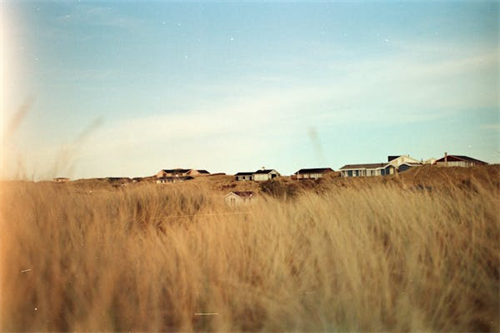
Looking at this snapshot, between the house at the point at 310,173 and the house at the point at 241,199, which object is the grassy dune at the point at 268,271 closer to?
the house at the point at 241,199

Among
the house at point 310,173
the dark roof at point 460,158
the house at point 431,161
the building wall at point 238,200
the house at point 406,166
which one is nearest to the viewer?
the dark roof at point 460,158

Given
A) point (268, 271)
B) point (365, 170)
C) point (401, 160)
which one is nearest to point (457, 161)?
point (401, 160)

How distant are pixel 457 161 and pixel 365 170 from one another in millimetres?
859

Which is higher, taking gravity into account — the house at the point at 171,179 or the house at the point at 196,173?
the house at the point at 196,173

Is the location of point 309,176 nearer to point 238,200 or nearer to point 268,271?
point 238,200

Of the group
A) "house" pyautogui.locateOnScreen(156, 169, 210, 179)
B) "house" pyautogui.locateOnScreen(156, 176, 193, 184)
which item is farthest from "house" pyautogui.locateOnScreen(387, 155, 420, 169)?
"house" pyautogui.locateOnScreen(156, 176, 193, 184)

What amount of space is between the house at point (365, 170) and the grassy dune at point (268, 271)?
0.93 metres

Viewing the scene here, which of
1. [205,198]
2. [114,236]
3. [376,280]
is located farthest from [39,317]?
[205,198]

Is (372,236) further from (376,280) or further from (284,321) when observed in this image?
(284,321)

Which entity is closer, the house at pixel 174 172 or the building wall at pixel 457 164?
the building wall at pixel 457 164

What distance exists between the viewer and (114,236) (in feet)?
8.95

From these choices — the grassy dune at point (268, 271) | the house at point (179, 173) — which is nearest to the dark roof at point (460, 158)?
the grassy dune at point (268, 271)

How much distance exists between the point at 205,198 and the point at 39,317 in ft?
10.3

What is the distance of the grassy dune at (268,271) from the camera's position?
1.88 metres
